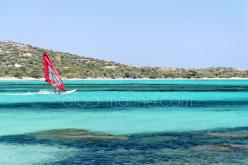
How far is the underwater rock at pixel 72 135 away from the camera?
33594 mm

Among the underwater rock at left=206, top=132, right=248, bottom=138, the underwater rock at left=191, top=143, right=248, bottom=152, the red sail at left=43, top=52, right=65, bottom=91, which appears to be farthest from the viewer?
the red sail at left=43, top=52, right=65, bottom=91

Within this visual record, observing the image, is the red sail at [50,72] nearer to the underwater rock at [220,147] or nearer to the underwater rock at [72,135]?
the underwater rock at [72,135]

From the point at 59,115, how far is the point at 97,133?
669 inches

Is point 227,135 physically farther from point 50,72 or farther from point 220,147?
point 50,72

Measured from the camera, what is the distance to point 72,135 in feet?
A: 115

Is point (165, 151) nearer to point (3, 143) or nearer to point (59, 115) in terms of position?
point (3, 143)

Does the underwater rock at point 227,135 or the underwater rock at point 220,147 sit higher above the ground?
the underwater rock at point 220,147

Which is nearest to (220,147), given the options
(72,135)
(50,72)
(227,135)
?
(227,135)

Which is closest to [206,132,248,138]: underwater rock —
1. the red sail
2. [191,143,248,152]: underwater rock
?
[191,143,248,152]: underwater rock

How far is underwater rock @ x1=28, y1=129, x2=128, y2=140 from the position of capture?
33.6 metres

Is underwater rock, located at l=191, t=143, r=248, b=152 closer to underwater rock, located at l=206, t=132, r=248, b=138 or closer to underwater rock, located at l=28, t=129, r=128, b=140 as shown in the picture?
underwater rock, located at l=206, t=132, r=248, b=138

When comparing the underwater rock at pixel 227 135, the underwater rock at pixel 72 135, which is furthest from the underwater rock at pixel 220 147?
the underwater rock at pixel 72 135

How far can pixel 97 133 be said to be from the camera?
3653cm

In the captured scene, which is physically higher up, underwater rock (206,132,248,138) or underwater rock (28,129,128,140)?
underwater rock (206,132,248,138)
